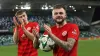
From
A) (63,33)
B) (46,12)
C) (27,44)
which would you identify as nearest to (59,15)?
(63,33)

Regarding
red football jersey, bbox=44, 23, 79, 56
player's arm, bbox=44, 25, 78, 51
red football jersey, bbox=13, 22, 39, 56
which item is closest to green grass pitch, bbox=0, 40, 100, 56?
red football jersey, bbox=13, 22, 39, 56

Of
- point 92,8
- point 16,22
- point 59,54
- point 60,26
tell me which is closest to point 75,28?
point 60,26

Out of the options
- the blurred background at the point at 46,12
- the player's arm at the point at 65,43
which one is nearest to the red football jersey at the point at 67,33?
the player's arm at the point at 65,43

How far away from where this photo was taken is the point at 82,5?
44531mm

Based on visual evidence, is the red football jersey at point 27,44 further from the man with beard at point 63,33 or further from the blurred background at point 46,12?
the blurred background at point 46,12

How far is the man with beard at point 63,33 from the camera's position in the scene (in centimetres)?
395

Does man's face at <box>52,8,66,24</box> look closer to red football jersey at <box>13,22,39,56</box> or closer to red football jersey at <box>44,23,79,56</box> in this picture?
red football jersey at <box>44,23,79,56</box>

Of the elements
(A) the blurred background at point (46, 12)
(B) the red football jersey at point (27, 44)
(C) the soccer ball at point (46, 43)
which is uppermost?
(C) the soccer ball at point (46, 43)

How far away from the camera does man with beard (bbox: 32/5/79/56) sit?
3.95m

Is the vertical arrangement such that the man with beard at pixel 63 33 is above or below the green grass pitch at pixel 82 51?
above

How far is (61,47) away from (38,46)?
604mm

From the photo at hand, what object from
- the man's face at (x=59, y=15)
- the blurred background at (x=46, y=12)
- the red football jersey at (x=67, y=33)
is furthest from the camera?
the blurred background at (x=46, y=12)

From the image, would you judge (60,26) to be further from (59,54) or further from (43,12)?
(43,12)

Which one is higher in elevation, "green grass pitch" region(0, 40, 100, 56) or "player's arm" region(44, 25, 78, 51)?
"player's arm" region(44, 25, 78, 51)
